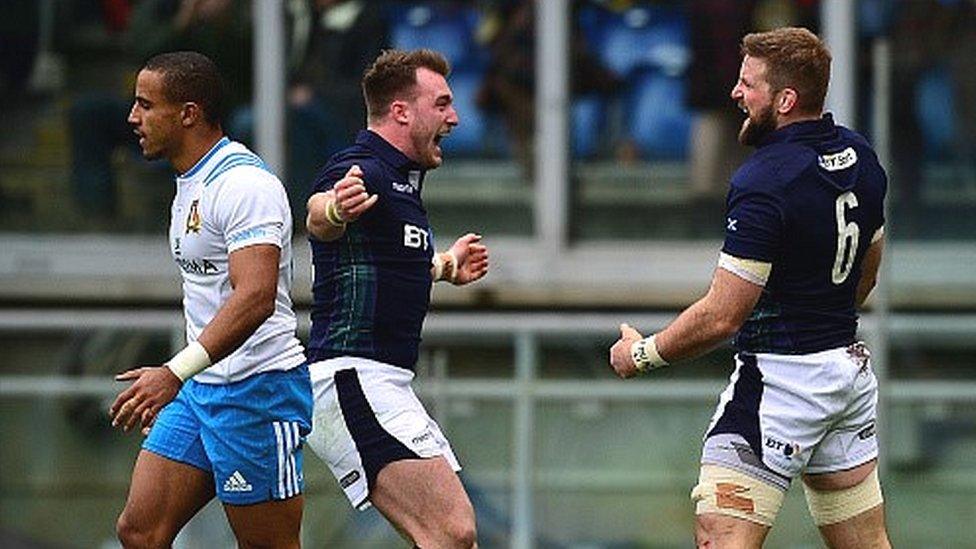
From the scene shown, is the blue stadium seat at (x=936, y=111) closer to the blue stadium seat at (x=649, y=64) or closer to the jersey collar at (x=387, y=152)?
the blue stadium seat at (x=649, y=64)

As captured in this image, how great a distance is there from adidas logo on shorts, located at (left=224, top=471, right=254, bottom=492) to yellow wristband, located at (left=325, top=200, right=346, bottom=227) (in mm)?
885

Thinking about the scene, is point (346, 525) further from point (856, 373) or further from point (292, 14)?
point (856, 373)

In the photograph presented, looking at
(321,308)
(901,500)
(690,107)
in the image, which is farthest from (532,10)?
(321,308)

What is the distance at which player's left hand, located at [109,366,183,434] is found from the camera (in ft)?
28.0

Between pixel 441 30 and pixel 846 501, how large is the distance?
4.73 m

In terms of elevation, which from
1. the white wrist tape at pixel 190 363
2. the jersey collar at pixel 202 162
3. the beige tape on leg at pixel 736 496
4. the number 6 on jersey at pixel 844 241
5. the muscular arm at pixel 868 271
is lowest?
the beige tape on leg at pixel 736 496

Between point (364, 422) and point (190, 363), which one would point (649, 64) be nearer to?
point (364, 422)

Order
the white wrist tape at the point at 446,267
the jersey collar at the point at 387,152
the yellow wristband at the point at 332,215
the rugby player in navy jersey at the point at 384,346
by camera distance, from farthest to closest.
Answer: the white wrist tape at the point at 446,267, the jersey collar at the point at 387,152, the rugby player in navy jersey at the point at 384,346, the yellow wristband at the point at 332,215

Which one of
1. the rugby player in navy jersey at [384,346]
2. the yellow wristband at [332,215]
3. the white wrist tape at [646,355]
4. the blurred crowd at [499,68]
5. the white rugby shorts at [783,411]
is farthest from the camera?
the blurred crowd at [499,68]

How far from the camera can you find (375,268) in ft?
30.3

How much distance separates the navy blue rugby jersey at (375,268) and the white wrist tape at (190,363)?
2.03 ft

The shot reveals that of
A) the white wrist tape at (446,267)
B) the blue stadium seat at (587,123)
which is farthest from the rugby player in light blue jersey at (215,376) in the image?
the blue stadium seat at (587,123)

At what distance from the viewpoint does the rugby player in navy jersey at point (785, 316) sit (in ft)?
28.2

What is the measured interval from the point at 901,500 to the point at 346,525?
8.08 feet
